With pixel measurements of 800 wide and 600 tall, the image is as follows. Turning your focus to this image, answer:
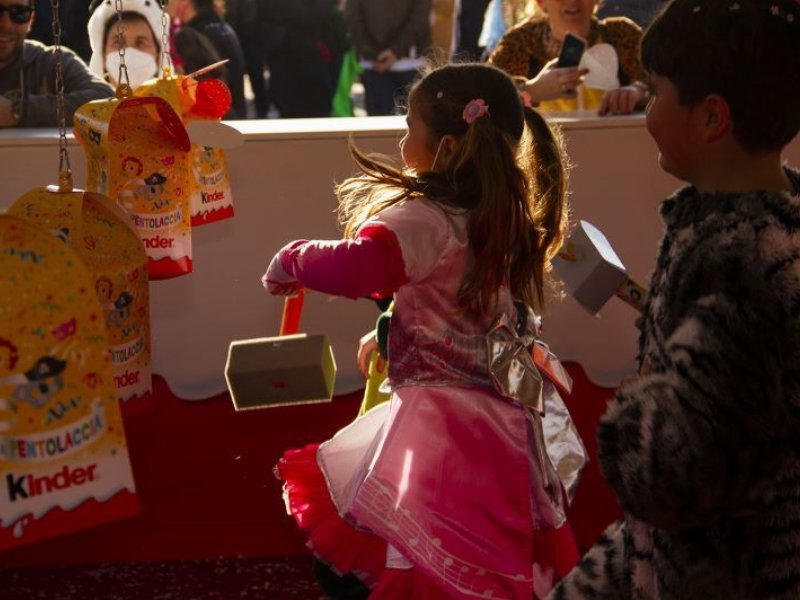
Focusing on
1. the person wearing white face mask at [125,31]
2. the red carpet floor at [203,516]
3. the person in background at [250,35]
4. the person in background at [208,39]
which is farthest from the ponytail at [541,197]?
the person in background at [250,35]

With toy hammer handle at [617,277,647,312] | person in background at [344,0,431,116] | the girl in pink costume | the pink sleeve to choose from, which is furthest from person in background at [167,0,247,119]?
toy hammer handle at [617,277,647,312]

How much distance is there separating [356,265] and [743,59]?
0.81 meters

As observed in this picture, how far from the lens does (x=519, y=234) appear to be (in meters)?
2.26

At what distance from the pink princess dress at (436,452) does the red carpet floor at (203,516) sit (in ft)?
2.20

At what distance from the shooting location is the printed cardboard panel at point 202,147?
2.39 metres

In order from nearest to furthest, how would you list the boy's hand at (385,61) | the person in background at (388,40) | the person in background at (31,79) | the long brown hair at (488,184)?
the long brown hair at (488,184) < the person in background at (31,79) < the person in background at (388,40) < the boy's hand at (385,61)

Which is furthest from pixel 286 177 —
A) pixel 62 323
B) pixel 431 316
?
pixel 62 323

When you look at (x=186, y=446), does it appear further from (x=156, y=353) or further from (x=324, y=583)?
(x=324, y=583)

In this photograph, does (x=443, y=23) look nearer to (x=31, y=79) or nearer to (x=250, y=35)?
(x=250, y=35)

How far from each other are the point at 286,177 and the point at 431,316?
85 cm

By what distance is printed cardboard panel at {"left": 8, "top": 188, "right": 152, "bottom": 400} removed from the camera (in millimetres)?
1931

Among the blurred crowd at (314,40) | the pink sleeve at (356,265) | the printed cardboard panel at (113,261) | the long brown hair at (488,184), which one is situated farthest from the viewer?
the blurred crowd at (314,40)

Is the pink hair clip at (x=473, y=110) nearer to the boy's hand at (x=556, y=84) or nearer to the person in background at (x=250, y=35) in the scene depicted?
the boy's hand at (x=556, y=84)

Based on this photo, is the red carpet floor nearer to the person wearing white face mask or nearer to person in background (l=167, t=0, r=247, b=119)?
the person wearing white face mask
